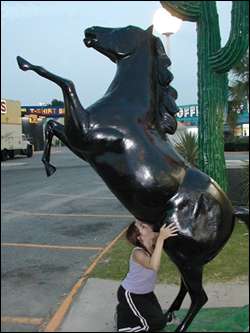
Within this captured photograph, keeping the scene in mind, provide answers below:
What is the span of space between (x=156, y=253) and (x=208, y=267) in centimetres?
272

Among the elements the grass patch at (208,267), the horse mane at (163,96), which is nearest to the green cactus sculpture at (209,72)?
the grass patch at (208,267)

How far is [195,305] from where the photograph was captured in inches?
83.7

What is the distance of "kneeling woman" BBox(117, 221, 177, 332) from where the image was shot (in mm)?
2338

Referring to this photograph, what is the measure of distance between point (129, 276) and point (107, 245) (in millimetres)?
3408

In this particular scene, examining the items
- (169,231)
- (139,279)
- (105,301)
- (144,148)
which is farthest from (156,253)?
(105,301)

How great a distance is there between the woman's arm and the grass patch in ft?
6.53

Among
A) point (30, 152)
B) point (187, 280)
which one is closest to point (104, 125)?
point (187, 280)

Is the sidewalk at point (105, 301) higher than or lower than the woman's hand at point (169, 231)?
lower

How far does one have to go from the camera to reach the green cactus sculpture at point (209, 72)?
3.60m

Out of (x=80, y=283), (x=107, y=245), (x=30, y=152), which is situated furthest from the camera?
(x=30, y=152)

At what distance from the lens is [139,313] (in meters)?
2.47

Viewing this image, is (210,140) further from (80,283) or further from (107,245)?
(107,245)

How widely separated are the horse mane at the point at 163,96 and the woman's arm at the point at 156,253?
397 millimetres

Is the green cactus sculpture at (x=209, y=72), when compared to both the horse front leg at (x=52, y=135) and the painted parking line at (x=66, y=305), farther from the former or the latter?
the horse front leg at (x=52, y=135)
